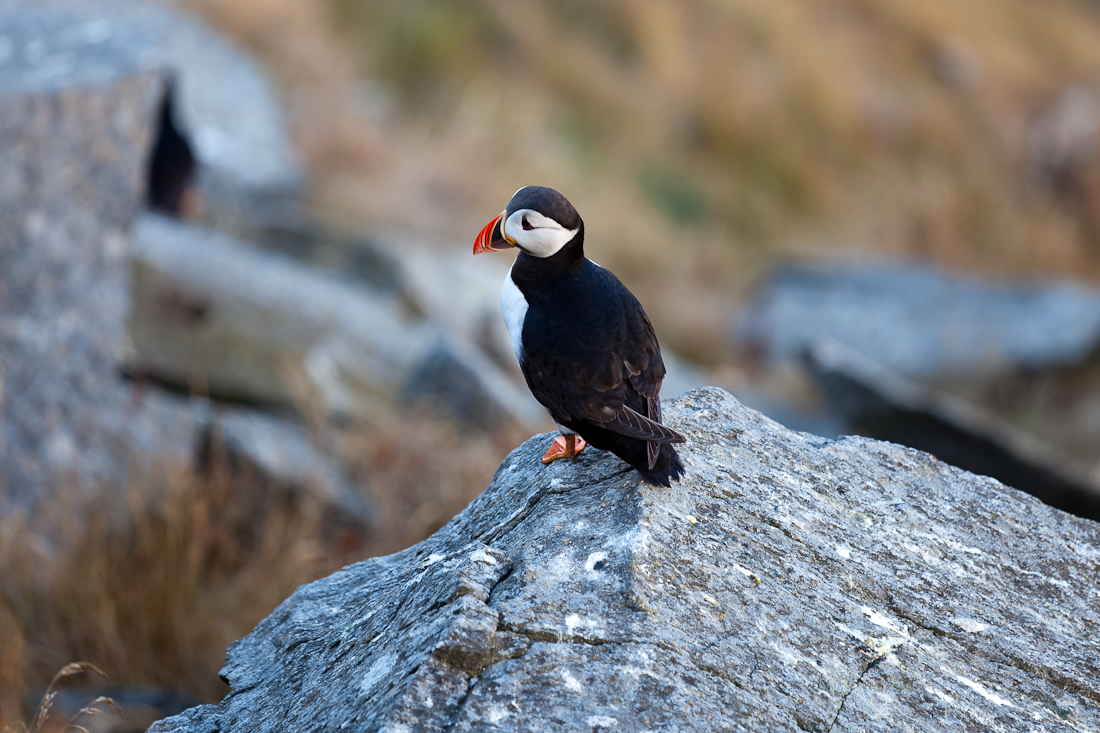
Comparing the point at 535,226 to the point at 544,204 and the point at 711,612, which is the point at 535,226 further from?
the point at 711,612

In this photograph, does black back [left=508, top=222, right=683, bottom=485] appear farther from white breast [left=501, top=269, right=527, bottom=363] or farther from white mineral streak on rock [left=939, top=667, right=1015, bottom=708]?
white mineral streak on rock [left=939, top=667, right=1015, bottom=708]

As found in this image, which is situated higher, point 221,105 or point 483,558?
point 221,105

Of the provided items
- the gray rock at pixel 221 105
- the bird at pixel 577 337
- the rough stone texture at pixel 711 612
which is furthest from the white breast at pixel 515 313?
the gray rock at pixel 221 105

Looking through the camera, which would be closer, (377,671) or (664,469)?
(377,671)

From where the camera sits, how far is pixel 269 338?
3775mm

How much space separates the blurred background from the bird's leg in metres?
1.34

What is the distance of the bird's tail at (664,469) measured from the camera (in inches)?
64.1

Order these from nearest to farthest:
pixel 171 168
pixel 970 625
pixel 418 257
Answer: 1. pixel 970 625
2. pixel 171 168
3. pixel 418 257

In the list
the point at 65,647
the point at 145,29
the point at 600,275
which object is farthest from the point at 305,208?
the point at 600,275

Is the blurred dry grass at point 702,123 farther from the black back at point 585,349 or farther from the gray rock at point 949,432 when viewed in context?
the black back at point 585,349

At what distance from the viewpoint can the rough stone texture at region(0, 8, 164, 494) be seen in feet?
9.73

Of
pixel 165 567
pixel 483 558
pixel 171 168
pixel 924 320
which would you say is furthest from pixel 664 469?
pixel 924 320

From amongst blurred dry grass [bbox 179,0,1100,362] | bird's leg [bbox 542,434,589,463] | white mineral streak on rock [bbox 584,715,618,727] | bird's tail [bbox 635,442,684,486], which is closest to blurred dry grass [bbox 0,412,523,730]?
bird's leg [bbox 542,434,589,463]

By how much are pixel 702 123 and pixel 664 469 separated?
416 inches
